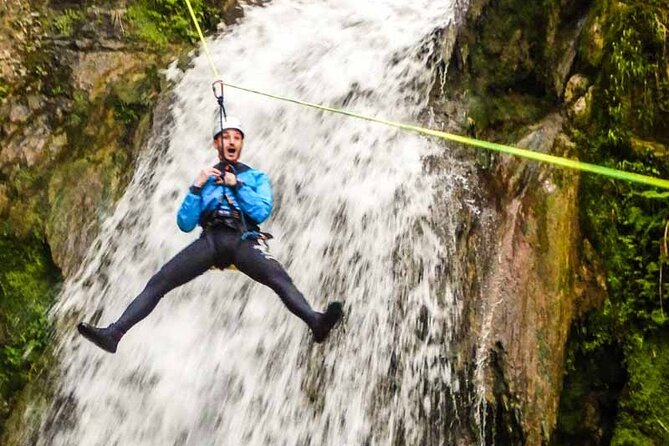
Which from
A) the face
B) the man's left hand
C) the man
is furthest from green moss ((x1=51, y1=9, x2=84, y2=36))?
the man's left hand

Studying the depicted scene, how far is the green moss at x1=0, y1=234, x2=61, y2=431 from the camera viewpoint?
6.02 m

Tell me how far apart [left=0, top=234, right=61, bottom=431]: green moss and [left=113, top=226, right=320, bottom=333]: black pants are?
2.28 meters

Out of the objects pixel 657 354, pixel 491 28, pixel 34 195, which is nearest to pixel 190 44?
pixel 34 195

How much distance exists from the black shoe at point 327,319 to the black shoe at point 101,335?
4.13ft

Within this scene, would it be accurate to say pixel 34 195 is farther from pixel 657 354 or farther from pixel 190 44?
pixel 657 354

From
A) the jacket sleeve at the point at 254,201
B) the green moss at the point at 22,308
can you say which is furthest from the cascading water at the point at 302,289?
the jacket sleeve at the point at 254,201

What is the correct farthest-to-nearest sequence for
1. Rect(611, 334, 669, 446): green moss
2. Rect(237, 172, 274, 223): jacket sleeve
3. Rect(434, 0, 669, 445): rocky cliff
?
Rect(237, 172, 274, 223): jacket sleeve → Rect(434, 0, 669, 445): rocky cliff → Rect(611, 334, 669, 446): green moss

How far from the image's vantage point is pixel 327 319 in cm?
409

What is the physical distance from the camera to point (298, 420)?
15.8 feet

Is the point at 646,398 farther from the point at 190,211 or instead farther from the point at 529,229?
the point at 190,211

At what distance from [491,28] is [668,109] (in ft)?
6.39

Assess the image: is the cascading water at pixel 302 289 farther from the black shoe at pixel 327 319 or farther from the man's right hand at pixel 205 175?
the man's right hand at pixel 205 175

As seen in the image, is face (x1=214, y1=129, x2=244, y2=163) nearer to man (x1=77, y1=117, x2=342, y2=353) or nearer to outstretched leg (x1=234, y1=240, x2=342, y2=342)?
man (x1=77, y1=117, x2=342, y2=353)

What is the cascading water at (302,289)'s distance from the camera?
15.3 ft
